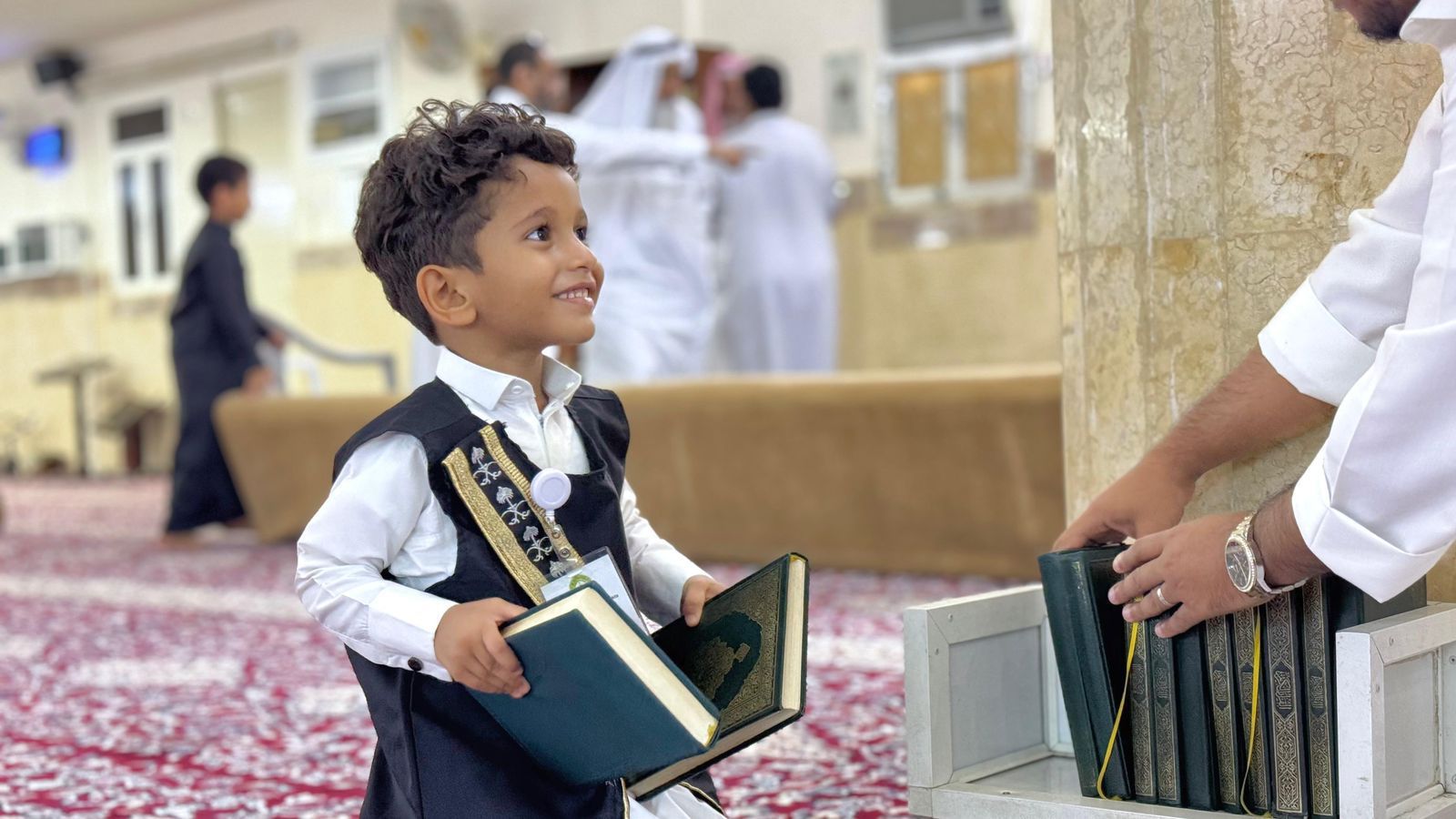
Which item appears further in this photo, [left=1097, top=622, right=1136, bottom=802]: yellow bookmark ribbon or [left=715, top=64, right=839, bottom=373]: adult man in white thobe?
[left=715, top=64, right=839, bottom=373]: adult man in white thobe

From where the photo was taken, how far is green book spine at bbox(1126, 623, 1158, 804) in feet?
4.80

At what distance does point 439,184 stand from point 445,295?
0.32 ft

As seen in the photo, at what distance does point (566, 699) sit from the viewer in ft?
3.98

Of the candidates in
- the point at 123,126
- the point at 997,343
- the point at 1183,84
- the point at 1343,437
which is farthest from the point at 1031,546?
the point at 123,126

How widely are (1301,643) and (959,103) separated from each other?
7.10m

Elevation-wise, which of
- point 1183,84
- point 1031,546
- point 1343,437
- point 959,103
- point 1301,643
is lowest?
point 1031,546

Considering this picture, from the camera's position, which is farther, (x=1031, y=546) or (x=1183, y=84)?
(x=1031, y=546)

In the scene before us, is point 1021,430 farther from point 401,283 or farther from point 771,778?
point 401,283

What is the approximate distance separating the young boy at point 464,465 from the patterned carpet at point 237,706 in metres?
0.67

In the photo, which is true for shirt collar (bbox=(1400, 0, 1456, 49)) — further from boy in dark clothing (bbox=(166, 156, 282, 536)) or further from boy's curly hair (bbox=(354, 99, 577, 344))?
boy in dark clothing (bbox=(166, 156, 282, 536))

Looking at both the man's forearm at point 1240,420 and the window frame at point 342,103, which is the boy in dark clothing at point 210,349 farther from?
the man's forearm at point 1240,420

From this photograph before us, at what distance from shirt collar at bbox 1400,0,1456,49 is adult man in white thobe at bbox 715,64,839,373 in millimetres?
5922

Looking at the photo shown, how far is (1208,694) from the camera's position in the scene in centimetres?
143

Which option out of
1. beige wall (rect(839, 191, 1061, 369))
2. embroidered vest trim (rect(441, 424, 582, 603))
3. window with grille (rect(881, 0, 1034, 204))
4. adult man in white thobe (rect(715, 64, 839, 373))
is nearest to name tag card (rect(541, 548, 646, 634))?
embroidered vest trim (rect(441, 424, 582, 603))
